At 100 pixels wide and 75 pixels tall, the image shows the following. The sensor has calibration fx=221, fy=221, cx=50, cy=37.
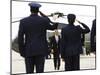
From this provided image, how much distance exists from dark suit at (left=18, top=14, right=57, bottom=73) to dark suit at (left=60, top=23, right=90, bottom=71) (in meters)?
0.22

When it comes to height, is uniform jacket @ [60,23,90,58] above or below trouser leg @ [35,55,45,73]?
above

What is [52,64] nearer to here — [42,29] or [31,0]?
[42,29]

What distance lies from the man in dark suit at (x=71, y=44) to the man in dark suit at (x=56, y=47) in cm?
5

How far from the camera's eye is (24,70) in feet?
8.23

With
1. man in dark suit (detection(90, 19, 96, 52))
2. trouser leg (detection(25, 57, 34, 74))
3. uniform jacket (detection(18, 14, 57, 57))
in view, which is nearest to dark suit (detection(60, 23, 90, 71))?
man in dark suit (detection(90, 19, 96, 52))

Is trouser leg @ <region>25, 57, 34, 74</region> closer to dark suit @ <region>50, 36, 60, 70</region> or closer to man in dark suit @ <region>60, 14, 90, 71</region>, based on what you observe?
dark suit @ <region>50, 36, 60, 70</region>

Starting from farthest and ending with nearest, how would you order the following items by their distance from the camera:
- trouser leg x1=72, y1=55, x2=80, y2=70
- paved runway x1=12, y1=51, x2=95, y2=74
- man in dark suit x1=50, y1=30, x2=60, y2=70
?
trouser leg x1=72, y1=55, x2=80, y2=70 → man in dark suit x1=50, y1=30, x2=60, y2=70 → paved runway x1=12, y1=51, x2=95, y2=74

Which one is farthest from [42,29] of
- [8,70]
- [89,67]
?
[89,67]

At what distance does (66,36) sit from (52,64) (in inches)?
15.0

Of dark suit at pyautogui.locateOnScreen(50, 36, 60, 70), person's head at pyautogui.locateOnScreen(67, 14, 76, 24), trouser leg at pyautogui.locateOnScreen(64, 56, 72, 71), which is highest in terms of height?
person's head at pyautogui.locateOnScreen(67, 14, 76, 24)

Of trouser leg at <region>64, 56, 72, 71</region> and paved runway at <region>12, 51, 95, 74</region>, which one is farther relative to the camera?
trouser leg at <region>64, 56, 72, 71</region>

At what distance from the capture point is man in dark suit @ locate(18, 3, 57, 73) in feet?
8.25

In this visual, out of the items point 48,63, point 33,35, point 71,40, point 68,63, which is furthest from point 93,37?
point 33,35

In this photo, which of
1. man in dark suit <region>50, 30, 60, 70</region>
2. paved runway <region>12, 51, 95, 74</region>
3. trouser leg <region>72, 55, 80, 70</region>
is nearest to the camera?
paved runway <region>12, 51, 95, 74</region>
